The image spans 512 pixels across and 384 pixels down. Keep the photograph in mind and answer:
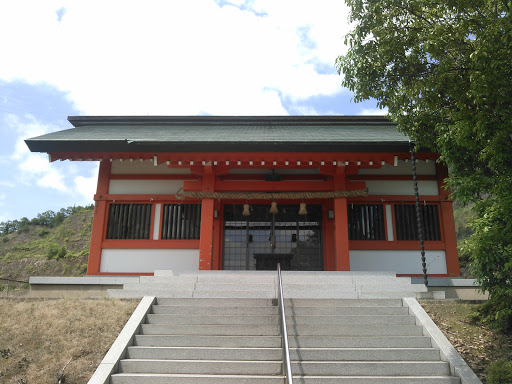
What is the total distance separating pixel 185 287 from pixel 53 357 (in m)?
2.83

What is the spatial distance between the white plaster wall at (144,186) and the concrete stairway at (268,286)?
289 centimetres

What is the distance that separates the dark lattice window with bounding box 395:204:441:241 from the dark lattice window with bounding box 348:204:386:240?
443 mm

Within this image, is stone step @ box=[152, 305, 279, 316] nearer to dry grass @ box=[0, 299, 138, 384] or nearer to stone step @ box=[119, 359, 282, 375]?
dry grass @ box=[0, 299, 138, 384]

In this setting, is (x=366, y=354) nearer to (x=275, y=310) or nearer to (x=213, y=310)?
(x=275, y=310)

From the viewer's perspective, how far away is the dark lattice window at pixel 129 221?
10914 millimetres

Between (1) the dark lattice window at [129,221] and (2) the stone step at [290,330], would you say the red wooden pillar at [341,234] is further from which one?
(1) the dark lattice window at [129,221]

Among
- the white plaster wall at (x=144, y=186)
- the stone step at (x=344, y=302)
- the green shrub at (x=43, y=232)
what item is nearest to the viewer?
the stone step at (x=344, y=302)

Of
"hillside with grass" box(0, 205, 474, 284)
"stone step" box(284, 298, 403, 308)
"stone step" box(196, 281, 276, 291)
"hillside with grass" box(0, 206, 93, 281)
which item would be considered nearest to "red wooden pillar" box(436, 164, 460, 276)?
"stone step" box(284, 298, 403, 308)

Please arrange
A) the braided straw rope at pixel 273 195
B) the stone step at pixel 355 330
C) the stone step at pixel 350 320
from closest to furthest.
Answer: the stone step at pixel 355 330, the stone step at pixel 350 320, the braided straw rope at pixel 273 195

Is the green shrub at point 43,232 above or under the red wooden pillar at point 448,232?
above

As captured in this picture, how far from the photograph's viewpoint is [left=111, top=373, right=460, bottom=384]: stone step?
16.8 ft

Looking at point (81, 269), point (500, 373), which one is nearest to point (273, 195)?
point (500, 373)

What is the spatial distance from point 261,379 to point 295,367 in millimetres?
502

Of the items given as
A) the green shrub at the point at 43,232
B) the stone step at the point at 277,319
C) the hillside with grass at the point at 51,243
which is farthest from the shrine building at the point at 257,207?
the green shrub at the point at 43,232
